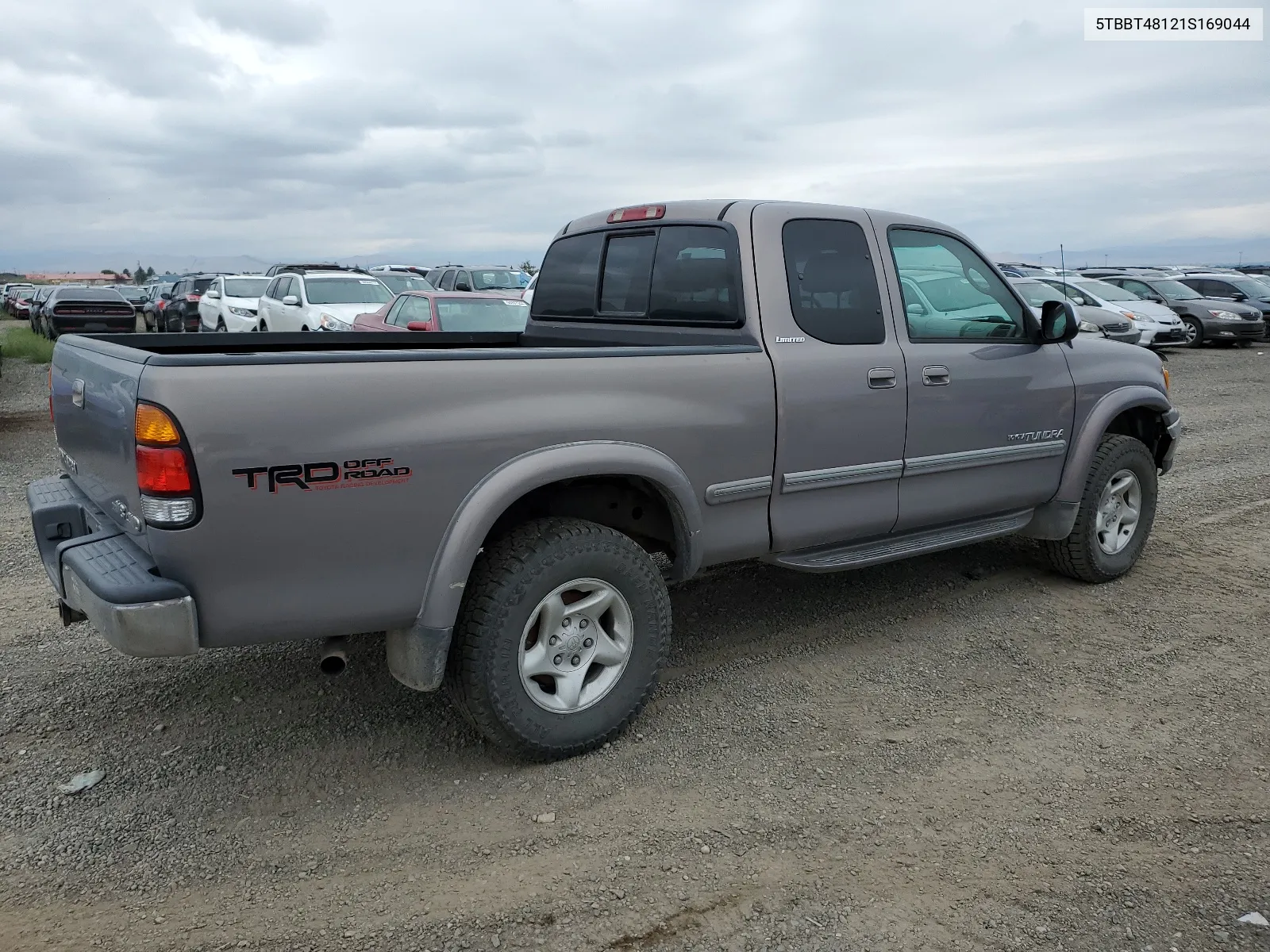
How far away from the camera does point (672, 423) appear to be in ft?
12.3

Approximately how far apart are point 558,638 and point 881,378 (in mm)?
1827

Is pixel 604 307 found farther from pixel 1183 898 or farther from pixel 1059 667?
pixel 1183 898

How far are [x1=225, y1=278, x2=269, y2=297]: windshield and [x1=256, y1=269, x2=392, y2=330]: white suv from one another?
4.17m

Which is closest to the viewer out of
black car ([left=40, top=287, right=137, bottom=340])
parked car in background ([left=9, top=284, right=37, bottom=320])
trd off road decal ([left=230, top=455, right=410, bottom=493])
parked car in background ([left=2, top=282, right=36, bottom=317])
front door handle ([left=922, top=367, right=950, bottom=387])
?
trd off road decal ([left=230, top=455, right=410, bottom=493])

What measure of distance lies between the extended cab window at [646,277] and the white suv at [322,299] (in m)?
10.4

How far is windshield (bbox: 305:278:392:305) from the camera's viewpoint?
632 inches

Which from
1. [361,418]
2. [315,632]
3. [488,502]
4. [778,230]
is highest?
[778,230]

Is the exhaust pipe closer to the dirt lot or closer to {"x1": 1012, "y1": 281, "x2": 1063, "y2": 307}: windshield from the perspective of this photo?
the dirt lot

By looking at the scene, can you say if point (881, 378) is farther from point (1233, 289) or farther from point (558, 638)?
point (1233, 289)

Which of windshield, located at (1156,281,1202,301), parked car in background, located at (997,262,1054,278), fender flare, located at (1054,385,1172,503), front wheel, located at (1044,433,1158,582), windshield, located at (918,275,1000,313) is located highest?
parked car in background, located at (997,262,1054,278)

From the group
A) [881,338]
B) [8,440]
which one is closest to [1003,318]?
[881,338]

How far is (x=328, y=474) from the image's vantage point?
305 cm

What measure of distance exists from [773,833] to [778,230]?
A: 2431 millimetres

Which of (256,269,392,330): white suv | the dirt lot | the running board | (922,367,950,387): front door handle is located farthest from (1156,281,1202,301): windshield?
(922,367,950,387): front door handle
